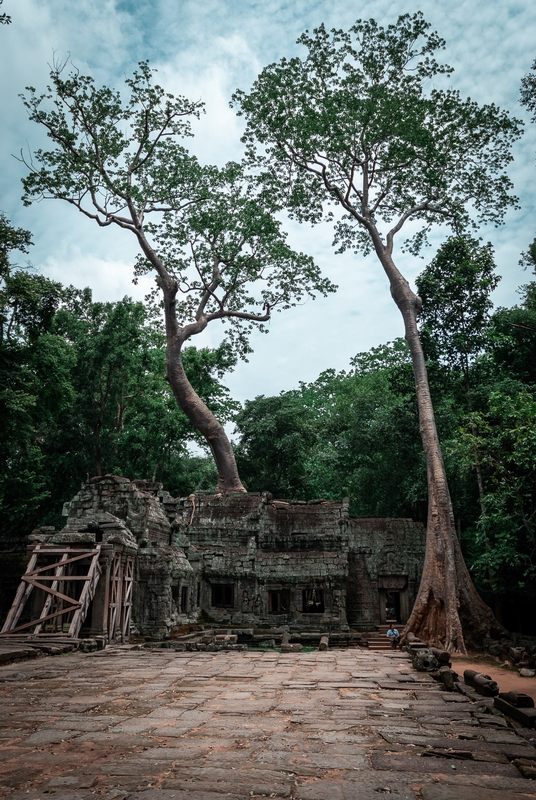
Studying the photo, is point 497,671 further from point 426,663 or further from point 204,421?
point 204,421

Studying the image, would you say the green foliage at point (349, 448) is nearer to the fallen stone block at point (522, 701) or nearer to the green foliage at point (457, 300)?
the green foliage at point (457, 300)

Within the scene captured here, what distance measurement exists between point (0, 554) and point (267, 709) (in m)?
16.8

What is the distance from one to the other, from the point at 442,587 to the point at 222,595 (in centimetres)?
880

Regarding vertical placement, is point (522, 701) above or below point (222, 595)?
above

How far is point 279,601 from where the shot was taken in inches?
866

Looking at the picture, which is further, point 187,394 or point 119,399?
point 119,399

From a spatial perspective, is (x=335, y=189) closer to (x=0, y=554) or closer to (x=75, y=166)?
(x=75, y=166)

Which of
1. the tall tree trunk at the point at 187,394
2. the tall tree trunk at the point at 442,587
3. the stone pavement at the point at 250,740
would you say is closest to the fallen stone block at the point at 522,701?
the stone pavement at the point at 250,740

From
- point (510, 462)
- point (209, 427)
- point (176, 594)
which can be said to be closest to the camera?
point (510, 462)

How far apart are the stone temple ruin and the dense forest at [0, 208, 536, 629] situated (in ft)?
10.6

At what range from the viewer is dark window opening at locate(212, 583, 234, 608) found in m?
21.8

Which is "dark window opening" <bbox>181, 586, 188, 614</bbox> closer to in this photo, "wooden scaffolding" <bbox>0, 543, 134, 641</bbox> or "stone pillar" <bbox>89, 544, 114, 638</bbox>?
"wooden scaffolding" <bbox>0, 543, 134, 641</bbox>

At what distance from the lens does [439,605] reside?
55.7 feet

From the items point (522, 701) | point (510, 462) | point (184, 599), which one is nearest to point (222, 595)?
point (184, 599)
